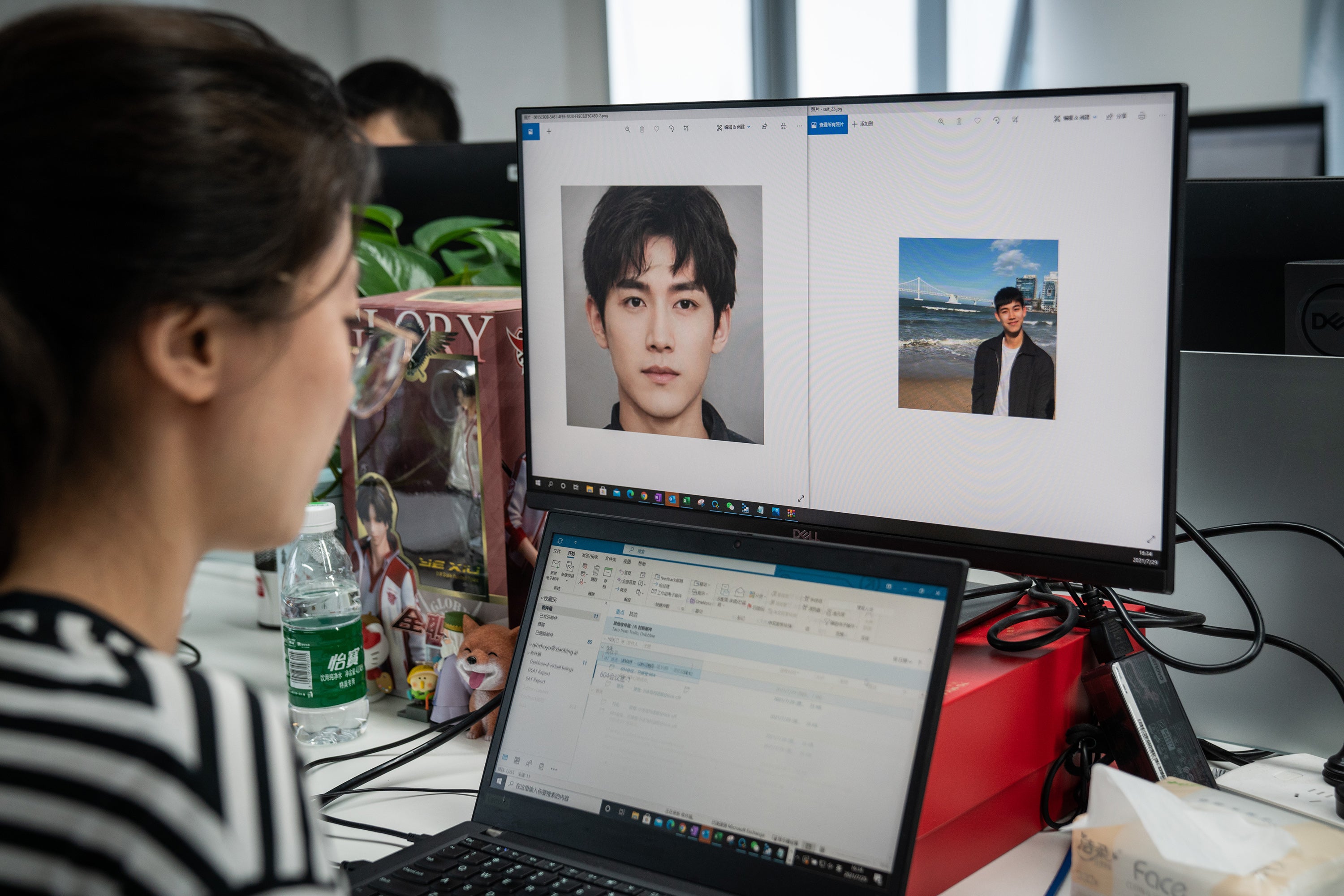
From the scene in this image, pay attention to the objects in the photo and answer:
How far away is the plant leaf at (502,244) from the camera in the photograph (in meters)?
1.28

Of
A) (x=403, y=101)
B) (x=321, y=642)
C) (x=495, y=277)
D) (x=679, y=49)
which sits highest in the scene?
(x=679, y=49)

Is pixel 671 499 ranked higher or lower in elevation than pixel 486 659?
higher

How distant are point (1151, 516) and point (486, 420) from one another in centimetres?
58

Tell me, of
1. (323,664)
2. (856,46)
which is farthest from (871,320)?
(856,46)

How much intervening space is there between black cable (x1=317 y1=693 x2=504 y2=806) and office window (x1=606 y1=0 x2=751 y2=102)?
8.35 feet

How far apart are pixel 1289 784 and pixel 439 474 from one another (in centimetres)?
77

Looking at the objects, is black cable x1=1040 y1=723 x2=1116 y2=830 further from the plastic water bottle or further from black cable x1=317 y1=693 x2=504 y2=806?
the plastic water bottle

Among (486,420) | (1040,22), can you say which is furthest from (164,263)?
(1040,22)

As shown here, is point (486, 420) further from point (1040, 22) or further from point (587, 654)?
point (1040, 22)

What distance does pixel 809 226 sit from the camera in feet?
2.81

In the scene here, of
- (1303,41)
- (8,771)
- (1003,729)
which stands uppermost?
(1303,41)

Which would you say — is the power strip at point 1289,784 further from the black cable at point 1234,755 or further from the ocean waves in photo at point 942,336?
the ocean waves in photo at point 942,336

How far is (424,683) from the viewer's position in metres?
1.05

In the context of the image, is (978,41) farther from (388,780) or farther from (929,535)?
(388,780)
